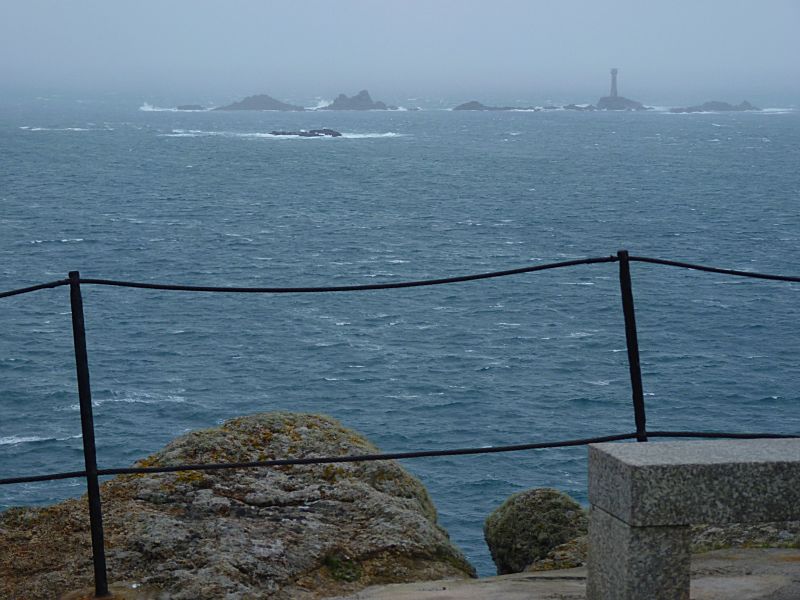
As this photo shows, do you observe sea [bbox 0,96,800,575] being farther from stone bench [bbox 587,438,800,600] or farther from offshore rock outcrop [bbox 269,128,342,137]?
offshore rock outcrop [bbox 269,128,342,137]

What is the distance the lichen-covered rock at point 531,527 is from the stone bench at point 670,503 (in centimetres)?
232

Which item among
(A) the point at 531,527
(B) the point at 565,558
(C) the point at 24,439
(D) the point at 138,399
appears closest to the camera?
(B) the point at 565,558

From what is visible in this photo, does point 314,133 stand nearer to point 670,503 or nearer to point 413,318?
point 413,318

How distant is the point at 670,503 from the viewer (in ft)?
13.3

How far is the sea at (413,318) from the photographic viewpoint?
37375 millimetres

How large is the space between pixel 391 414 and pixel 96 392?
1125 centimetres

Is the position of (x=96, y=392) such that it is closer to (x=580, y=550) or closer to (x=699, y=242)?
(x=580, y=550)

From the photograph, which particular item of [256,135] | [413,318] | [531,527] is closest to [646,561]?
[531,527]

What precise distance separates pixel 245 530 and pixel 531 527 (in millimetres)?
2025

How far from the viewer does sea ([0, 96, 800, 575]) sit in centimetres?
3738

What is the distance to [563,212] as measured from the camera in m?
82.9

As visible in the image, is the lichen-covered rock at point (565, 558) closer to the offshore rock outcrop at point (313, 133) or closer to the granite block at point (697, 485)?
→ the granite block at point (697, 485)

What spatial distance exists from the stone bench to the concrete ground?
25.1 inches

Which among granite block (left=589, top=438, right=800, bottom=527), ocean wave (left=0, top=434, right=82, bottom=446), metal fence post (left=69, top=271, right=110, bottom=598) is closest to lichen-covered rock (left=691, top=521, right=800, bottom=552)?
granite block (left=589, top=438, right=800, bottom=527)
